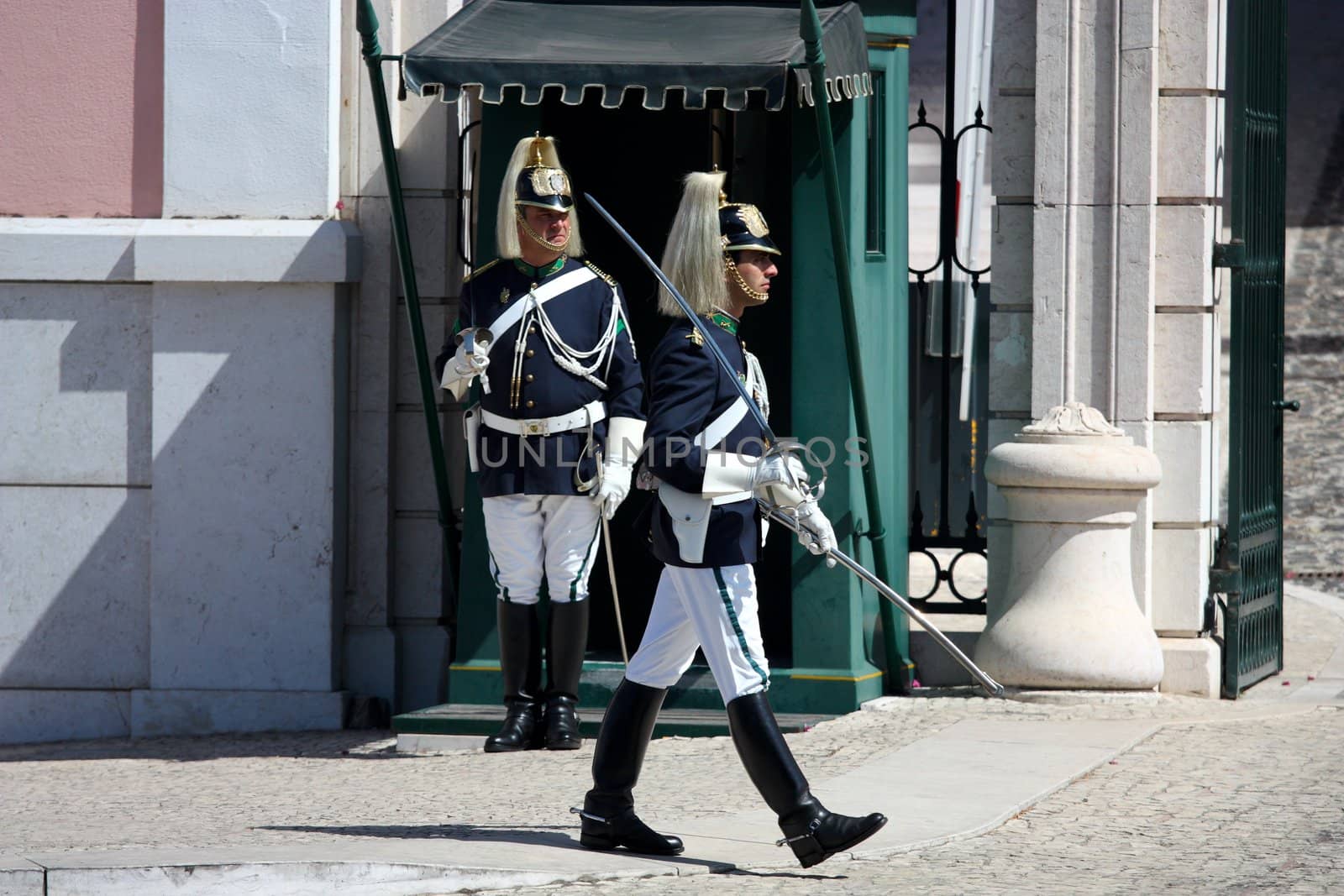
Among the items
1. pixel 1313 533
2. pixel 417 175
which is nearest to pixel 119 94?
pixel 417 175

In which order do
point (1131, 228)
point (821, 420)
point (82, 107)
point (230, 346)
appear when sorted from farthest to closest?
point (82, 107) < point (230, 346) < point (1131, 228) < point (821, 420)

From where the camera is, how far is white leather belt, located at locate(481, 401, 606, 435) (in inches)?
299

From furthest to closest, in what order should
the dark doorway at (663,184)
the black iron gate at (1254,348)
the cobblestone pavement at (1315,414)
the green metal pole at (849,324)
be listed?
the cobblestone pavement at (1315,414) < the dark doorway at (663,184) < the black iron gate at (1254,348) < the green metal pole at (849,324)

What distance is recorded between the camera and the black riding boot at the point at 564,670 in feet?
25.1

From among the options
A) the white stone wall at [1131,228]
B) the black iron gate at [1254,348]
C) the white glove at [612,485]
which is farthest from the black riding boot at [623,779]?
the black iron gate at [1254,348]

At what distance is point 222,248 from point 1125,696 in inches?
163

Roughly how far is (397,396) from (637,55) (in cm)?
210

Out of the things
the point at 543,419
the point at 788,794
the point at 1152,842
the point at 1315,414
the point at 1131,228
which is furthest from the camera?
the point at 1315,414

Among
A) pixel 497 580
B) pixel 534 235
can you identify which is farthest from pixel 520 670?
pixel 534 235

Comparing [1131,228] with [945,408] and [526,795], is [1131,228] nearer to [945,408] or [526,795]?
[945,408]

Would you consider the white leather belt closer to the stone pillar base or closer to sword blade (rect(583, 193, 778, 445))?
sword blade (rect(583, 193, 778, 445))

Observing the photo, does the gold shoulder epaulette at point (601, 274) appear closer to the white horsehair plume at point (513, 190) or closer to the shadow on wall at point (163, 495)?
the white horsehair plume at point (513, 190)

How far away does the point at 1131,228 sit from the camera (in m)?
8.52

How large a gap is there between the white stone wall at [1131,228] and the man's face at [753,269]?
2.97m
